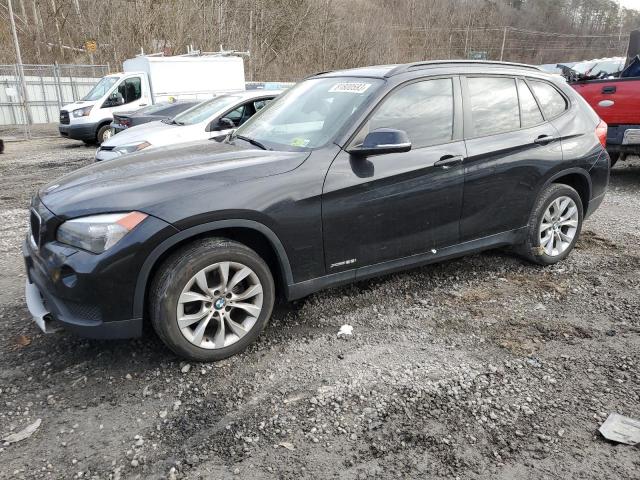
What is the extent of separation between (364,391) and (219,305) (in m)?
1.01

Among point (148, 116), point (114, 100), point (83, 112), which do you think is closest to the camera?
point (148, 116)

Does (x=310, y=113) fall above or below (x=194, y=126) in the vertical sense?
above

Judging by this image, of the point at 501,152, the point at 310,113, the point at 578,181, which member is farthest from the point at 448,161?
the point at 578,181

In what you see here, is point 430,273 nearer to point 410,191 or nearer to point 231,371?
point 410,191

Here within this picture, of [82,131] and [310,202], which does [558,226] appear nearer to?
[310,202]

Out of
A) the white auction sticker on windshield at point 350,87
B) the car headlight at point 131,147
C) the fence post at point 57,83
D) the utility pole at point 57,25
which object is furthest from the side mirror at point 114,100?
the utility pole at point 57,25

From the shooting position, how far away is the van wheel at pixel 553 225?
14.7 ft

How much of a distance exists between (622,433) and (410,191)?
75.4 inches

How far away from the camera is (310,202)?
3.29 meters

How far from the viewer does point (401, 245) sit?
3734mm

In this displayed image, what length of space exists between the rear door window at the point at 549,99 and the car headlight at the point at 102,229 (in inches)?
139

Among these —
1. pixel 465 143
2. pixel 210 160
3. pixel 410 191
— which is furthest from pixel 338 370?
pixel 465 143

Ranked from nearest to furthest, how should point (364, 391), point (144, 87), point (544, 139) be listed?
point (364, 391) < point (544, 139) < point (144, 87)

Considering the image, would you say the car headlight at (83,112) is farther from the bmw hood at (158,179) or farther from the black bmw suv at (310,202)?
the bmw hood at (158,179)
